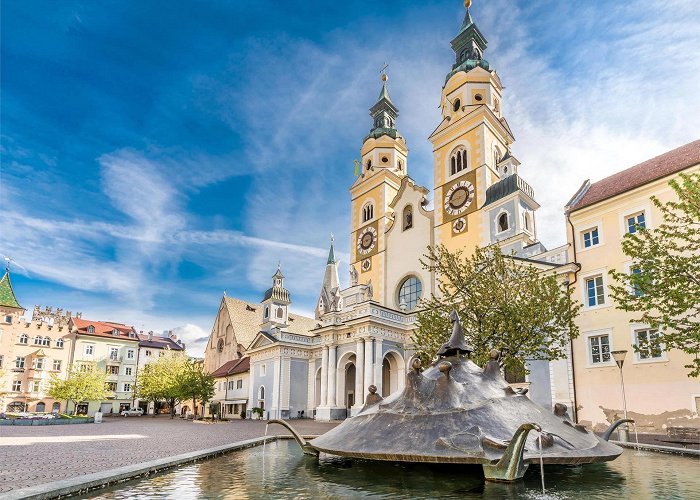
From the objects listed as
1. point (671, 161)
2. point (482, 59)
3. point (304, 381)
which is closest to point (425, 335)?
point (671, 161)

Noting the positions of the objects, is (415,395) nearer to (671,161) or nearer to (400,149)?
(671,161)

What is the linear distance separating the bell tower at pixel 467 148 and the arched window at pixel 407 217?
144 inches

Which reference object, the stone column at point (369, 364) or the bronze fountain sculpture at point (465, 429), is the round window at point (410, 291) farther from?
the bronze fountain sculpture at point (465, 429)

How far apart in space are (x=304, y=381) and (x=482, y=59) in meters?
38.7

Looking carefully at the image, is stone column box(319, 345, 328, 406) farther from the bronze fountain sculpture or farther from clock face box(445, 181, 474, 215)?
the bronze fountain sculpture

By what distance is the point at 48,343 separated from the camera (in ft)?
202

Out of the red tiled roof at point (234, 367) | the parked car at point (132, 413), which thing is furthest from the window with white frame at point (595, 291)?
the parked car at point (132, 413)

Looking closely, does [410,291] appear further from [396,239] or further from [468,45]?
[468,45]

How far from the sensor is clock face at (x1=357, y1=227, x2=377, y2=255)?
50.2m

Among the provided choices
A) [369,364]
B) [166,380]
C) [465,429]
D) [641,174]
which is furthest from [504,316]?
[166,380]

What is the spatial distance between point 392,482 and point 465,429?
4.90 feet

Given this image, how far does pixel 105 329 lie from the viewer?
69938mm

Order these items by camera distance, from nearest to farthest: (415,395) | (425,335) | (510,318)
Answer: (415,395) < (510,318) < (425,335)

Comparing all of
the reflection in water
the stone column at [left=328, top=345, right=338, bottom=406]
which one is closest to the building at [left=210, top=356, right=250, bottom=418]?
the stone column at [left=328, top=345, right=338, bottom=406]
